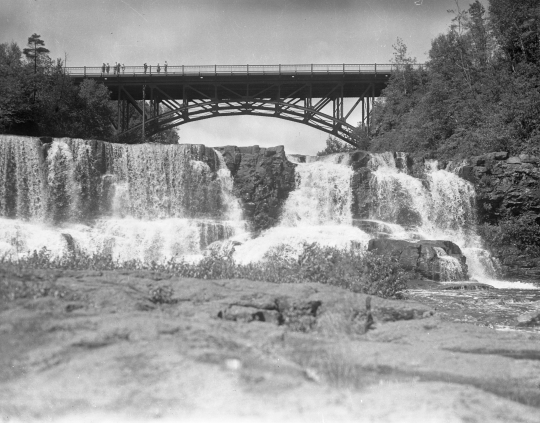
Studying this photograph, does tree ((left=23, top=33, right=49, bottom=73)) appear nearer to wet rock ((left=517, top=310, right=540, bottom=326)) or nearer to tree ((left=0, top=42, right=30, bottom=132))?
tree ((left=0, top=42, right=30, bottom=132))

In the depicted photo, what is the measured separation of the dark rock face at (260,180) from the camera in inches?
1082

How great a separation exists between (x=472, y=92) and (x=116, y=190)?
21164 mm

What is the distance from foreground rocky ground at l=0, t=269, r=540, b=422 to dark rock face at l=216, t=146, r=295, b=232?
20617 millimetres

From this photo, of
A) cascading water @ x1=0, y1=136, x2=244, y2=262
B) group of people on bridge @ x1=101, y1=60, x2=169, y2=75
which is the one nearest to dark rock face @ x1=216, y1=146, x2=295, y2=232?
cascading water @ x1=0, y1=136, x2=244, y2=262

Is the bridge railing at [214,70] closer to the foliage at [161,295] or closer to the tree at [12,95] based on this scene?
the tree at [12,95]

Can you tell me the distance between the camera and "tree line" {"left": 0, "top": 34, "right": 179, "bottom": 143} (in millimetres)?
35844

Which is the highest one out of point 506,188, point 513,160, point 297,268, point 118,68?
point 118,68

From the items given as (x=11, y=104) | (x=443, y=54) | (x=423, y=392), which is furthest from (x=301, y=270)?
(x=443, y=54)

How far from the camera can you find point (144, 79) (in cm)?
4250

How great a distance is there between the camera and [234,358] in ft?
13.5

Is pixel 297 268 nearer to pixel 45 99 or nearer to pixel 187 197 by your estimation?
pixel 187 197

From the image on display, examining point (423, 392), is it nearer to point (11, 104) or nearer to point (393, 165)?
point (393, 165)

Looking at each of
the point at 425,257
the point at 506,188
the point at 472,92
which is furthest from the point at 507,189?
the point at 472,92

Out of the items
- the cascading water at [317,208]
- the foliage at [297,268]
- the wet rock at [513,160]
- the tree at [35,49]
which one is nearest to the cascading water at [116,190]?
the cascading water at [317,208]
